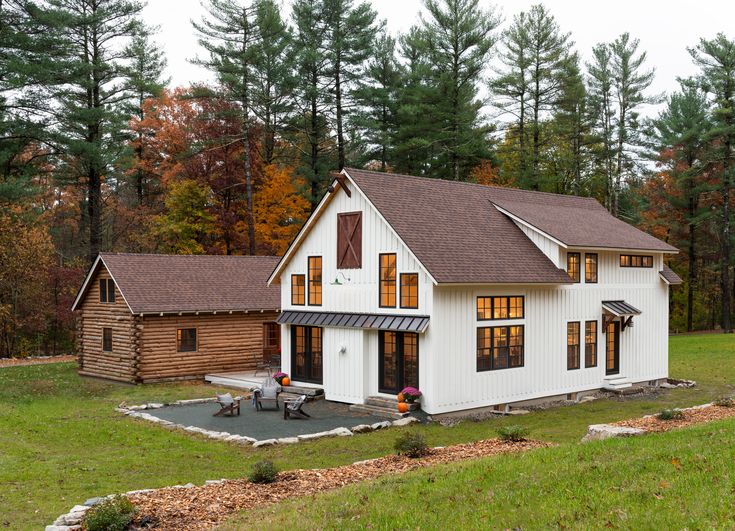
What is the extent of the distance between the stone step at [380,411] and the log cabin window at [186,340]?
9320mm

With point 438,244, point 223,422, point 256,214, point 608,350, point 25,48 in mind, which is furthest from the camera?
point 256,214

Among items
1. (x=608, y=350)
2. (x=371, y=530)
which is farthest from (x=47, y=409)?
(x=608, y=350)

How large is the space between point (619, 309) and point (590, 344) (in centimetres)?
159

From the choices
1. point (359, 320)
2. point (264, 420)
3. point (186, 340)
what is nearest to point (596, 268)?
point (359, 320)

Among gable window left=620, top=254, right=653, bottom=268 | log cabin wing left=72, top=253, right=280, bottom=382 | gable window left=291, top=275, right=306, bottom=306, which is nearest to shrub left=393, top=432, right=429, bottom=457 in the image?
gable window left=291, top=275, right=306, bottom=306

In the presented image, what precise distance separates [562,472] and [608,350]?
52.9 ft

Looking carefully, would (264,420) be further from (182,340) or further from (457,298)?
(182,340)

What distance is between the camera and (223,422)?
1873 centimetres

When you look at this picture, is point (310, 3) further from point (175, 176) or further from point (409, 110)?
point (175, 176)

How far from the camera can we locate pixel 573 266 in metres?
23.0

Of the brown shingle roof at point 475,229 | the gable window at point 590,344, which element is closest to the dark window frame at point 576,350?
the gable window at point 590,344

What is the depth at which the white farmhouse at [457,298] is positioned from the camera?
64.7 feet

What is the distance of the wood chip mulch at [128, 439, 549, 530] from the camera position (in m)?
9.16

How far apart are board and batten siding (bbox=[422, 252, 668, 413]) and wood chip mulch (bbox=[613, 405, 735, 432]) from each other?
16.6ft
